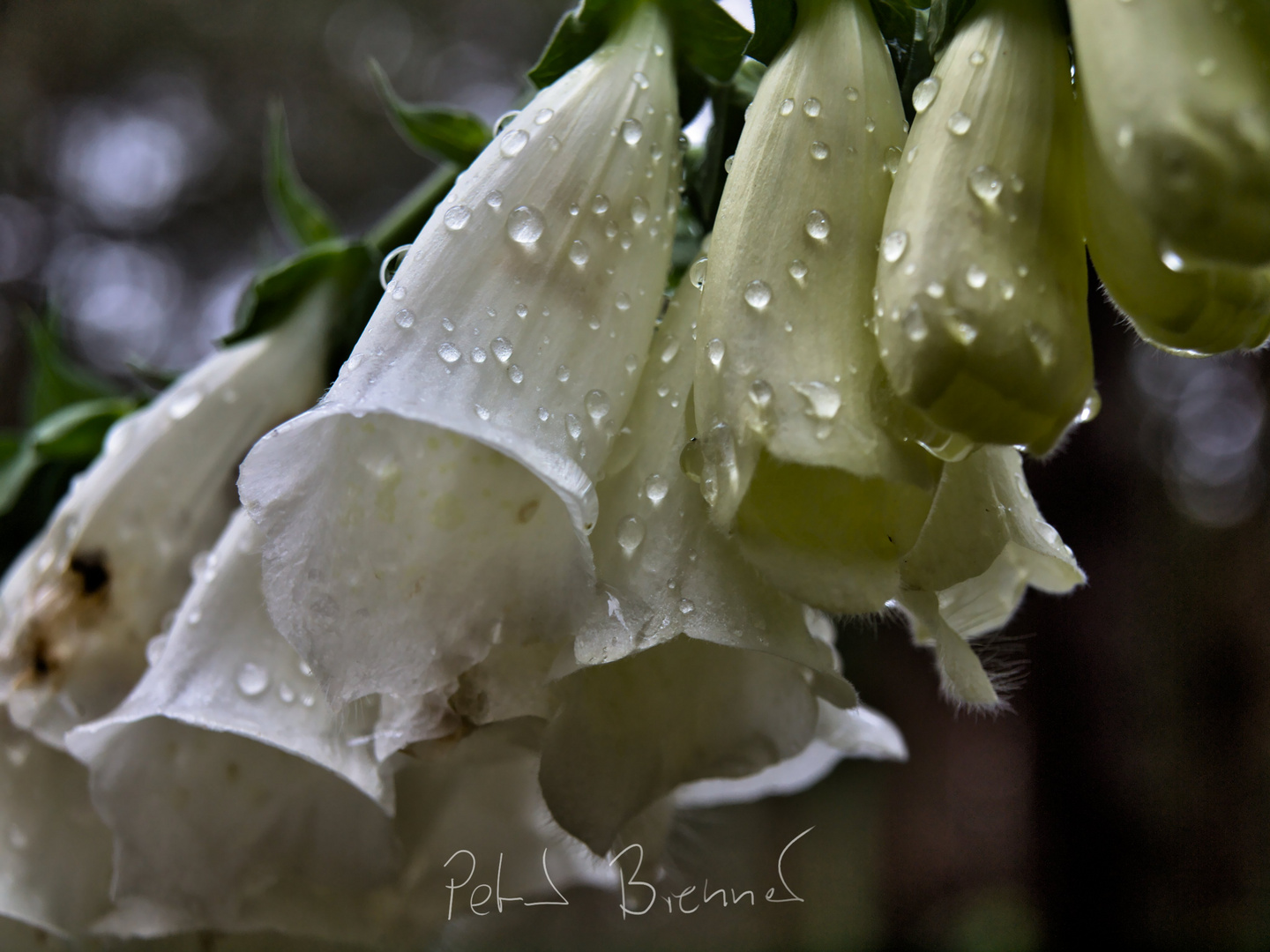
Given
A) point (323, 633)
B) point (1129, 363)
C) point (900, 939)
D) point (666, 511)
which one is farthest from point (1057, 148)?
point (1129, 363)

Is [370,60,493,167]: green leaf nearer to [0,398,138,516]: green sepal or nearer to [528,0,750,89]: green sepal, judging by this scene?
[528,0,750,89]: green sepal

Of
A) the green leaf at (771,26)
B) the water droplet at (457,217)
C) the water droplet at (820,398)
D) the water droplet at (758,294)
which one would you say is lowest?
the water droplet at (457,217)

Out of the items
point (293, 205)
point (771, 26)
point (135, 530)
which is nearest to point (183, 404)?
point (135, 530)

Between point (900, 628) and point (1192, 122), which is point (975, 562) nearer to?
point (1192, 122)

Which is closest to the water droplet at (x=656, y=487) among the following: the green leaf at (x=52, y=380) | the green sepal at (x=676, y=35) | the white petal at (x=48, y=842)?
the green sepal at (x=676, y=35)

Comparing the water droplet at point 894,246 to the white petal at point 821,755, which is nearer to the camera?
the water droplet at point 894,246

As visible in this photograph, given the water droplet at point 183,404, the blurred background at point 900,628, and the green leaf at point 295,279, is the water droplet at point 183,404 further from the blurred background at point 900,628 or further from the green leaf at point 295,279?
the blurred background at point 900,628

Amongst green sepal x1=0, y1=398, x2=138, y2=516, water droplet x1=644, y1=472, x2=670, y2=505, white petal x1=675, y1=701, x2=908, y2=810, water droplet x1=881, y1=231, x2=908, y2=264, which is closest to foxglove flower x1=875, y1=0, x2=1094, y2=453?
water droplet x1=881, y1=231, x2=908, y2=264
